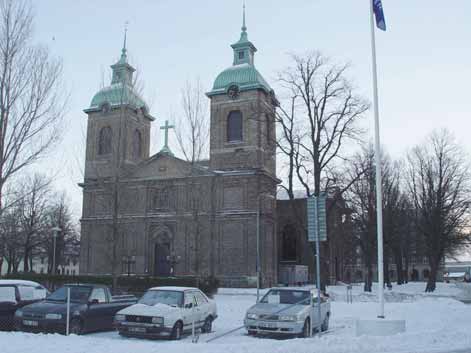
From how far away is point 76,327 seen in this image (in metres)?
14.8

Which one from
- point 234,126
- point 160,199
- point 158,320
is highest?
point 234,126

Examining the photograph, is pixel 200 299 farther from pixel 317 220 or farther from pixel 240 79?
pixel 240 79

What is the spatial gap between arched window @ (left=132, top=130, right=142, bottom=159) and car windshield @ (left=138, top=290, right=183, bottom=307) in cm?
3774

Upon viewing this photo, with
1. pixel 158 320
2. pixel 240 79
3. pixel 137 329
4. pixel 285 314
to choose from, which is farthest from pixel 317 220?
pixel 240 79

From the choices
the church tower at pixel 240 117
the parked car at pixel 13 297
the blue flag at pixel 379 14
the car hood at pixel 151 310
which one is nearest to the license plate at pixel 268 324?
the car hood at pixel 151 310

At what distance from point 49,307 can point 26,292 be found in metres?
2.43

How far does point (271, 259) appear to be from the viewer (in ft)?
160

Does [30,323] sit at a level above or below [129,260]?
below

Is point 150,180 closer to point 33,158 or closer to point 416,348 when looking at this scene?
point 33,158

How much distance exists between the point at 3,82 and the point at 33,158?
2689 millimetres

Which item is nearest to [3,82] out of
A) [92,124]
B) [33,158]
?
[33,158]

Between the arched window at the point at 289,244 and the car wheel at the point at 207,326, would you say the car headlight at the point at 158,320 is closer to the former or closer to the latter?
the car wheel at the point at 207,326

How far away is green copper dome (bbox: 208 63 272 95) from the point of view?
49.0m

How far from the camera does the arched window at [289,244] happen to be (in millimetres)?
58625
